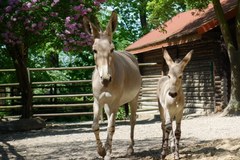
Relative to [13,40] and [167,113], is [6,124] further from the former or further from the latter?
[167,113]

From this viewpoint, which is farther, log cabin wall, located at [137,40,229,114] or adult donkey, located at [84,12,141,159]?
log cabin wall, located at [137,40,229,114]

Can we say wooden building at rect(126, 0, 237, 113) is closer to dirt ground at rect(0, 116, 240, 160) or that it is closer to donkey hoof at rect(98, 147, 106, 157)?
dirt ground at rect(0, 116, 240, 160)

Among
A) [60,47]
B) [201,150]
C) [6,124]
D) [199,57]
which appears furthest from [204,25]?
[201,150]

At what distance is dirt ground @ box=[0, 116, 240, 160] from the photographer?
274 inches

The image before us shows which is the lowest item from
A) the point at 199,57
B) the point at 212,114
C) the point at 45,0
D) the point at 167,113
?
the point at 212,114

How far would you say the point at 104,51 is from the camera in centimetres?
587

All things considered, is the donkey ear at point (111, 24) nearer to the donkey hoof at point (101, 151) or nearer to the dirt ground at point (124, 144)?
the donkey hoof at point (101, 151)

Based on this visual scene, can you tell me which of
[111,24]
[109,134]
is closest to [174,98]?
[109,134]

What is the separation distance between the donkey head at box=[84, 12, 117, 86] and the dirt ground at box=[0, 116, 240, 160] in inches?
73.1

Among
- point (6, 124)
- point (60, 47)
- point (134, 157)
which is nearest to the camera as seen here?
point (134, 157)

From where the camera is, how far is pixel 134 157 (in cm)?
702

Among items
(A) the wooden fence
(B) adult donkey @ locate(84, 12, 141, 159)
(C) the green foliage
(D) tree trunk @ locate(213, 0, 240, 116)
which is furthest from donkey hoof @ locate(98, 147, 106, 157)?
(C) the green foliage

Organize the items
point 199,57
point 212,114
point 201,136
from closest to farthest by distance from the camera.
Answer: point 201,136
point 212,114
point 199,57

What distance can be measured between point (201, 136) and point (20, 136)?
491cm
